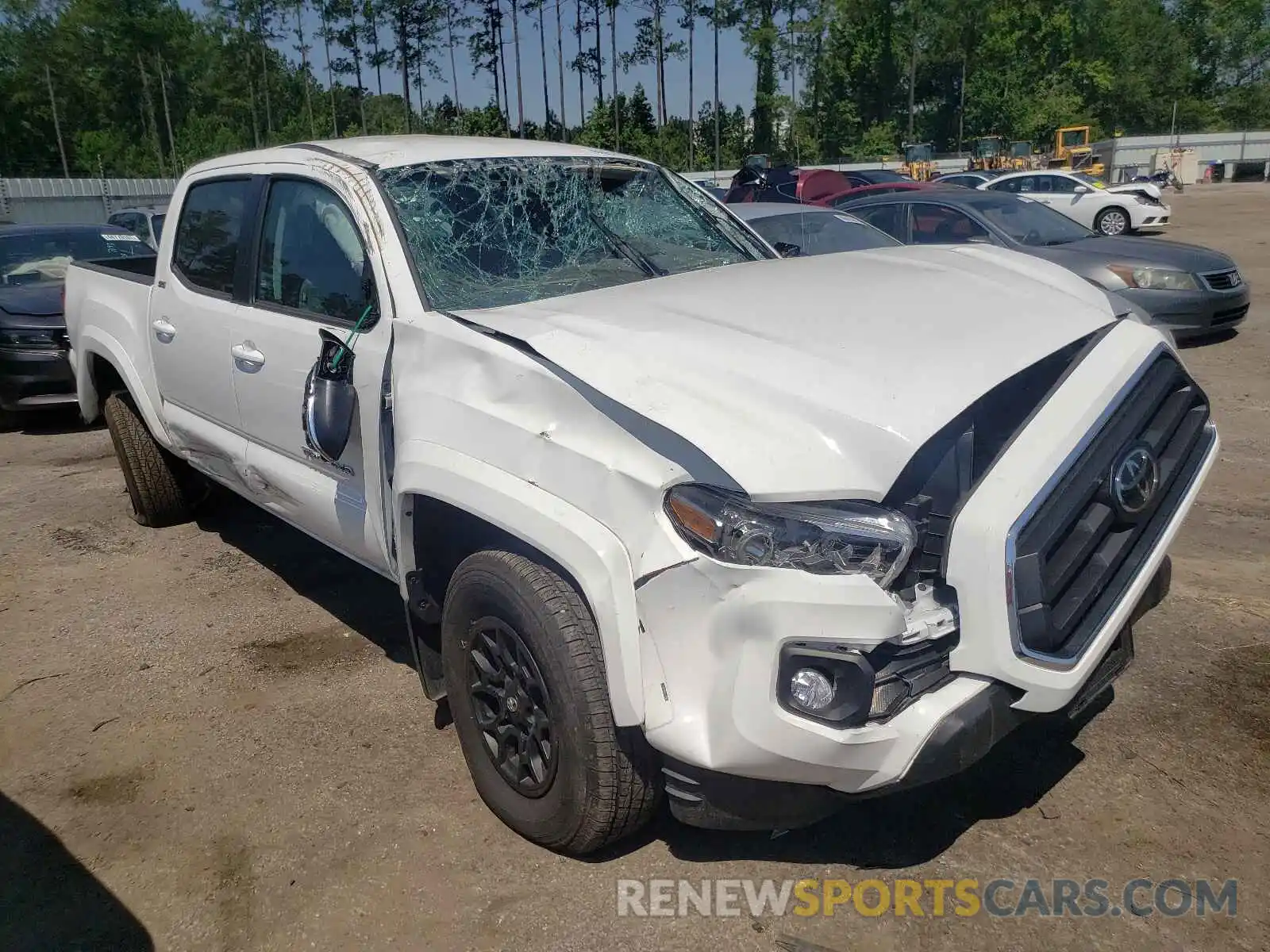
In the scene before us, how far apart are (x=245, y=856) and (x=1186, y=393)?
3.02 m

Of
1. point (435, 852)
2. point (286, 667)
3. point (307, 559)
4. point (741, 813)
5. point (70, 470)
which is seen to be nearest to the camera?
point (741, 813)

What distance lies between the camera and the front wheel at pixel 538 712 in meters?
2.38

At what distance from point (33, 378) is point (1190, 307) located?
9678 millimetres

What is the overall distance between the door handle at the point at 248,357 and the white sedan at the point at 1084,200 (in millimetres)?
19984

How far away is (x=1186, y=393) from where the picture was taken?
9.60 feet

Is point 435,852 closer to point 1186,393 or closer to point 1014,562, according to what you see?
point 1014,562

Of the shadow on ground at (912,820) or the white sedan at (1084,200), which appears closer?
the shadow on ground at (912,820)

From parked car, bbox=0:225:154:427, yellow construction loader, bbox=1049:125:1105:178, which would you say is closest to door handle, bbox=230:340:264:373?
parked car, bbox=0:225:154:427

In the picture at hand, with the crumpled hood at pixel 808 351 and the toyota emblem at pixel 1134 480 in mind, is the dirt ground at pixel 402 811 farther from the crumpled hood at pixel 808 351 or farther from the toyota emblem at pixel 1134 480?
the crumpled hood at pixel 808 351

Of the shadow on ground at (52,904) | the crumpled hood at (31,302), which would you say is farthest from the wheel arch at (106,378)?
the crumpled hood at (31,302)

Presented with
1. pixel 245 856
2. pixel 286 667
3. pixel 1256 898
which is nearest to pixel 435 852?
pixel 245 856

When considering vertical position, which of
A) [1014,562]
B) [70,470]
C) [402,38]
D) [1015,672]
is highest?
[402,38]

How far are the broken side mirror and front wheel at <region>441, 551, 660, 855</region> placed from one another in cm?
72

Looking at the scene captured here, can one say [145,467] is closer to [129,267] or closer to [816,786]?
[129,267]
